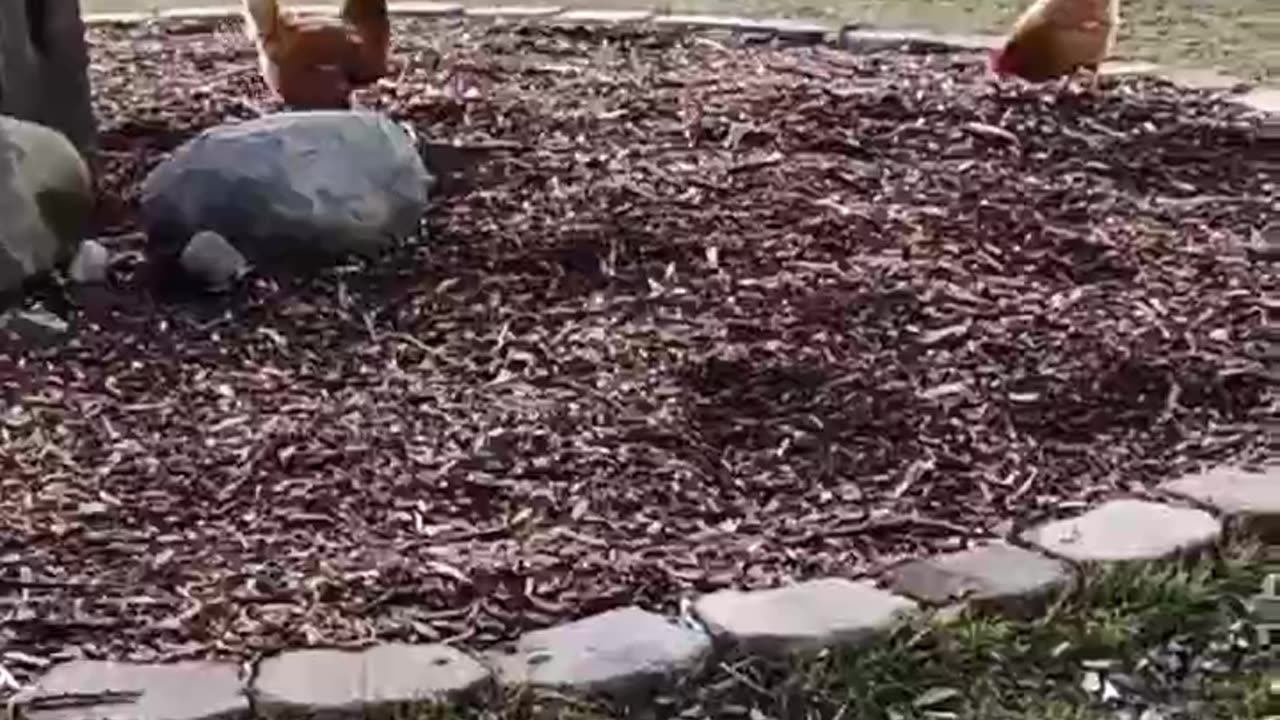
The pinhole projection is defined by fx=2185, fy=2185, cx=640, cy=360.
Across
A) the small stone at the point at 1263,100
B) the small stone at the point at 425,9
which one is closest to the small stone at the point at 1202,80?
the small stone at the point at 1263,100

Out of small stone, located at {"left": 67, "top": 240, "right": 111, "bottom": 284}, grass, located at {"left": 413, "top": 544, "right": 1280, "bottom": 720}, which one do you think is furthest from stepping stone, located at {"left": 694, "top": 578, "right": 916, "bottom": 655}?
small stone, located at {"left": 67, "top": 240, "right": 111, "bottom": 284}

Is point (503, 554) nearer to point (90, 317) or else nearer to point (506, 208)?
point (90, 317)

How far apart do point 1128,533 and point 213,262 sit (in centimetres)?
189

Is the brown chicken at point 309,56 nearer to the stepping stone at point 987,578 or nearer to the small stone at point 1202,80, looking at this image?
the small stone at point 1202,80

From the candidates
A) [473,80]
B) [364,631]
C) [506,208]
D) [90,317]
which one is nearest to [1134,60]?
[473,80]

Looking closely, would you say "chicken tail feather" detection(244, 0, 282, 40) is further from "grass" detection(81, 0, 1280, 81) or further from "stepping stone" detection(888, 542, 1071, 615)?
"stepping stone" detection(888, 542, 1071, 615)

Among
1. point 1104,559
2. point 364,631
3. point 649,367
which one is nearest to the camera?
point 364,631

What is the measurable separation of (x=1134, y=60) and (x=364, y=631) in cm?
416

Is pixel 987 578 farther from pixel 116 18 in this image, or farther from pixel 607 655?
pixel 116 18

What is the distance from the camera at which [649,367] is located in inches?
151

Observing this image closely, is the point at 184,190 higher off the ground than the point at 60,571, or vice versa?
the point at 184,190

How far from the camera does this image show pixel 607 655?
283cm

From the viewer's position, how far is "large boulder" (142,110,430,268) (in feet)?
14.0

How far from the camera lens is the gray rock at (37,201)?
13.7 ft
